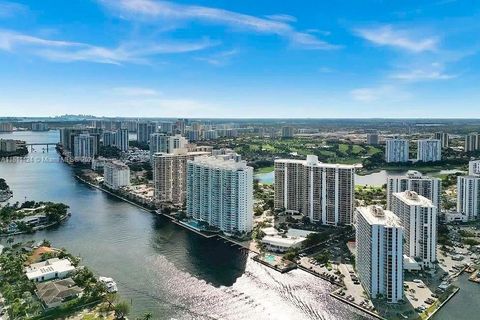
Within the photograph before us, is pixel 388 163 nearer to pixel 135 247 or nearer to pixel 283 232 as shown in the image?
pixel 283 232

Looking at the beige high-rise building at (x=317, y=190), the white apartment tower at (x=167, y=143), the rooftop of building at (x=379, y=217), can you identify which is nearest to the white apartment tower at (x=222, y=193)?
the beige high-rise building at (x=317, y=190)

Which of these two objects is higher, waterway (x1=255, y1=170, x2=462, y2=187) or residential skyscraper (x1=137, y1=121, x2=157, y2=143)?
residential skyscraper (x1=137, y1=121, x2=157, y2=143)

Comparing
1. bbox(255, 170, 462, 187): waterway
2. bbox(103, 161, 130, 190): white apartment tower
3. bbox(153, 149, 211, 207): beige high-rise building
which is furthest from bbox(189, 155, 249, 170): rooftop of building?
bbox(255, 170, 462, 187): waterway

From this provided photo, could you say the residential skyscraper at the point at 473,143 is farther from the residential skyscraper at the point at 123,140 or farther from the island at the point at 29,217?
the island at the point at 29,217

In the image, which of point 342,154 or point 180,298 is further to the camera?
point 342,154

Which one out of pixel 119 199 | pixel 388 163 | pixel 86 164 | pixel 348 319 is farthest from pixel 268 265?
pixel 86 164

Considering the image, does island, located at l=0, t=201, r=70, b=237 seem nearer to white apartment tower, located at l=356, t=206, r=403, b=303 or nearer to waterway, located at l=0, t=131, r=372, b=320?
waterway, located at l=0, t=131, r=372, b=320

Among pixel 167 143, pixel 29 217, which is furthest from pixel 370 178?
pixel 29 217
